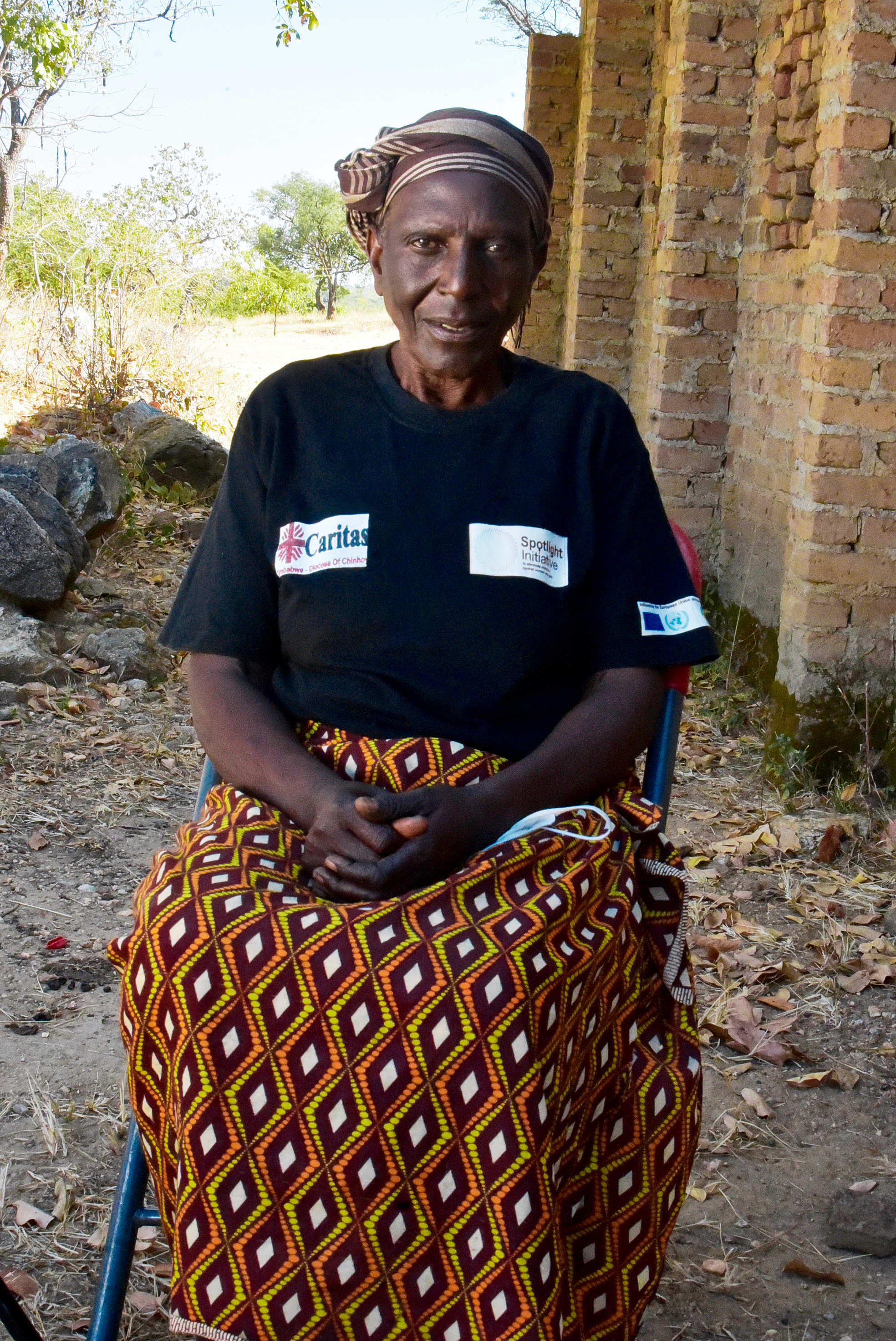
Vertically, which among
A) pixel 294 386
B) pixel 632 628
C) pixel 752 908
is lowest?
pixel 752 908

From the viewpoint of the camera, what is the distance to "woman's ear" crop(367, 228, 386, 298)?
2162mm

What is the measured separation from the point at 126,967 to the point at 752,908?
2.53 metres

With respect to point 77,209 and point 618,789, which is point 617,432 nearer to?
point 618,789

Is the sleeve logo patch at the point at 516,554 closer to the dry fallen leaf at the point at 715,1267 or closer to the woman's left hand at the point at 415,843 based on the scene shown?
the woman's left hand at the point at 415,843

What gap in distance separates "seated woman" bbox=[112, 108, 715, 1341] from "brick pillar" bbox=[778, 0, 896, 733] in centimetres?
236

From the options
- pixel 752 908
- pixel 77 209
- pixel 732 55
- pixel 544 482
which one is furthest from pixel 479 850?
pixel 77 209

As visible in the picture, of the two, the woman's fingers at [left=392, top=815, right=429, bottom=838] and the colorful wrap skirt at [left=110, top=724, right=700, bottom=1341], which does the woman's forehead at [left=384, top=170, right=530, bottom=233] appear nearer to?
the woman's fingers at [left=392, top=815, right=429, bottom=838]

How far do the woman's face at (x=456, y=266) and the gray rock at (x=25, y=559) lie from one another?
3.89m

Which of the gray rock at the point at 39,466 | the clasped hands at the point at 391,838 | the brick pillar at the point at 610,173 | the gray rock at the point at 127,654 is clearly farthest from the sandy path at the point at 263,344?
the clasped hands at the point at 391,838

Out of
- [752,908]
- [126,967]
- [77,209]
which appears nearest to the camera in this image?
[126,967]

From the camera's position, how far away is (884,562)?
4.36 meters

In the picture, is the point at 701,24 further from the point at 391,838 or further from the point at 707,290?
the point at 391,838

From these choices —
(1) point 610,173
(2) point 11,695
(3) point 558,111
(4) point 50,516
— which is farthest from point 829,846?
(3) point 558,111

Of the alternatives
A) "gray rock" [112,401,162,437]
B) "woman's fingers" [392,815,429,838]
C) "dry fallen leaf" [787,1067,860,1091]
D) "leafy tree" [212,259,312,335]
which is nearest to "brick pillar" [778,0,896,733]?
"dry fallen leaf" [787,1067,860,1091]
